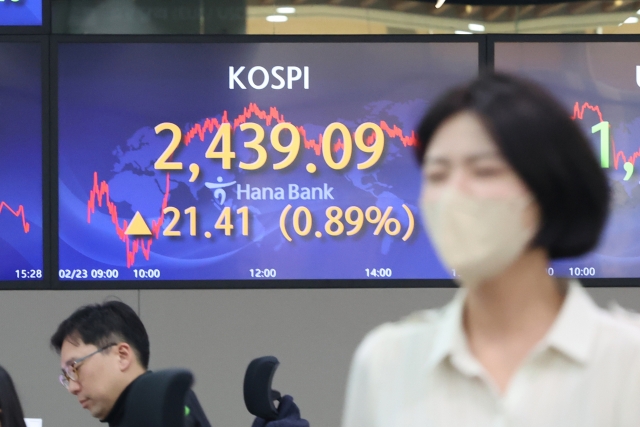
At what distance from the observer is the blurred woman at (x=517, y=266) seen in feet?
3.33

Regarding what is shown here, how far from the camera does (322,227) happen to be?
4.70m

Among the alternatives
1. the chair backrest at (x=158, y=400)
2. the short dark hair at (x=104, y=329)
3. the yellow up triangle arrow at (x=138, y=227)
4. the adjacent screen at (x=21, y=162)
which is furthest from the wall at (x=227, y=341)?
the chair backrest at (x=158, y=400)

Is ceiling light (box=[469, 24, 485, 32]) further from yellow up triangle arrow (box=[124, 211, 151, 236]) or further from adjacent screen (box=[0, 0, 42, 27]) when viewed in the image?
adjacent screen (box=[0, 0, 42, 27])

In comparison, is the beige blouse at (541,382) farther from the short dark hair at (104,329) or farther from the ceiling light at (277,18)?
the ceiling light at (277,18)

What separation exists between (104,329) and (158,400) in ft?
4.61

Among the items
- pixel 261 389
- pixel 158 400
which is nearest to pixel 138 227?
pixel 261 389

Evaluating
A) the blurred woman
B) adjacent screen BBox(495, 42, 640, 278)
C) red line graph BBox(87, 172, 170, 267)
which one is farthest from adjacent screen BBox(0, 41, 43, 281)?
the blurred woman

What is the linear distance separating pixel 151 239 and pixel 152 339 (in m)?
0.49

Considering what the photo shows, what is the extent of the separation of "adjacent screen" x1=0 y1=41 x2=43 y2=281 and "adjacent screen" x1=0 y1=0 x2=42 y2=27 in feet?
0.37

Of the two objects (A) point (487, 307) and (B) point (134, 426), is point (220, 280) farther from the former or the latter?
(A) point (487, 307)

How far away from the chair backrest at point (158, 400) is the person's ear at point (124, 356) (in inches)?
50.5

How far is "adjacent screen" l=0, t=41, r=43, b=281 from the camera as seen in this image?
471cm

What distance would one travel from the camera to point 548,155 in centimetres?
101

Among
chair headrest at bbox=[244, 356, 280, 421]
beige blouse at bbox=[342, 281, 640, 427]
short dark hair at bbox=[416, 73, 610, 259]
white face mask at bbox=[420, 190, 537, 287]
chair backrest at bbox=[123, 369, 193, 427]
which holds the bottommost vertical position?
chair headrest at bbox=[244, 356, 280, 421]
